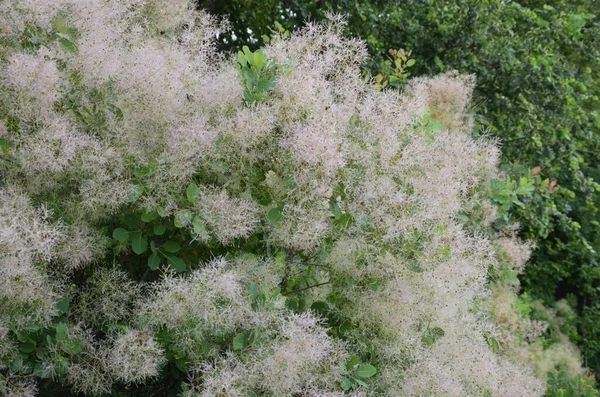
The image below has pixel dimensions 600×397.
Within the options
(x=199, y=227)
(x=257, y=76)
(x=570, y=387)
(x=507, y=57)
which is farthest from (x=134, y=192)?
(x=507, y=57)

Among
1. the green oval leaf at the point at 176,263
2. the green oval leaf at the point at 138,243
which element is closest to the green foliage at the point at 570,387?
the green oval leaf at the point at 176,263

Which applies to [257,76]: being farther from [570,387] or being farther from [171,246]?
[570,387]

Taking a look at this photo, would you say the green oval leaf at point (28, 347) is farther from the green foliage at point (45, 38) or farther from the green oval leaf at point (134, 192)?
the green foliage at point (45, 38)

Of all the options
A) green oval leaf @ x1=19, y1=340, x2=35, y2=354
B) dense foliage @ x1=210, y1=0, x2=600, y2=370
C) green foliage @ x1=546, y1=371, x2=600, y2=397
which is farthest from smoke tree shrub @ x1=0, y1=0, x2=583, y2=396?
dense foliage @ x1=210, y1=0, x2=600, y2=370

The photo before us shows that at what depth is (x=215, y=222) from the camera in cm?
197

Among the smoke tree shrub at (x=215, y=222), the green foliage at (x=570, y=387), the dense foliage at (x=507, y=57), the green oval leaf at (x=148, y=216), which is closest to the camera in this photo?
the smoke tree shrub at (x=215, y=222)

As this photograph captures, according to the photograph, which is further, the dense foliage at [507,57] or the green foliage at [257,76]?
the dense foliage at [507,57]

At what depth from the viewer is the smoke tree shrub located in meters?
1.90

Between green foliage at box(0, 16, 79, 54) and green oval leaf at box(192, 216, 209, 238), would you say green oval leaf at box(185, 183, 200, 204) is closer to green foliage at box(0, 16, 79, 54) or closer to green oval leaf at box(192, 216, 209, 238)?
green oval leaf at box(192, 216, 209, 238)

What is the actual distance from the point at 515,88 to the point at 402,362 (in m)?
4.14

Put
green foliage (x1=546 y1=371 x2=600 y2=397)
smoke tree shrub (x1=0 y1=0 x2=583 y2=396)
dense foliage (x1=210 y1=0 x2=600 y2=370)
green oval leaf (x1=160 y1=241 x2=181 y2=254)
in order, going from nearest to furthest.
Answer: smoke tree shrub (x1=0 y1=0 x2=583 y2=396) < green oval leaf (x1=160 y1=241 x2=181 y2=254) < green foliage (x1=546 y1=371 x2=600 y2=397) < dense foliage (x1=210 y1=0 x2=600 y2=370)

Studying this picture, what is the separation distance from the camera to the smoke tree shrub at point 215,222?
1900 mm

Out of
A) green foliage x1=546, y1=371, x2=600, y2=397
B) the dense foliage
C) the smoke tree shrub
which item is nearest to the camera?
the smoke tree shrub

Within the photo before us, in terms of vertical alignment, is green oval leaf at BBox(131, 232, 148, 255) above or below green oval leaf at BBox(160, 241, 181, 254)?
above
